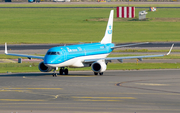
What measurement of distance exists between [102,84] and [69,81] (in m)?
4.87

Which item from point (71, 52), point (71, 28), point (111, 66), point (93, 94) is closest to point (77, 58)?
point (71, 52)

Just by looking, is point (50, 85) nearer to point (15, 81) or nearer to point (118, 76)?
point (15, 81)

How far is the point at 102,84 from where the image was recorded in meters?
44.2

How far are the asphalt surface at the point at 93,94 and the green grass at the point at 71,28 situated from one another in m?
60.7

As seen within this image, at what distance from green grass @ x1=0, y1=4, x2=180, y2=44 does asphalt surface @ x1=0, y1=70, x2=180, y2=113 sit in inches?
2391

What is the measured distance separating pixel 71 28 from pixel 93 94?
105743mm

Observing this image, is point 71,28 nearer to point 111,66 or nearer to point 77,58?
point 111,66

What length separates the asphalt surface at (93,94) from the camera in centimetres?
2961

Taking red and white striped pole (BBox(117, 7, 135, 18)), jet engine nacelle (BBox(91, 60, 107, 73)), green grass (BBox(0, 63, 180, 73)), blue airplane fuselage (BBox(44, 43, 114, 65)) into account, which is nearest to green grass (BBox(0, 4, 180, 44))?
red and white striped pole (BBox(117, 7, 135, 18))

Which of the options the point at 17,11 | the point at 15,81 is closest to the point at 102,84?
the point at 15,81

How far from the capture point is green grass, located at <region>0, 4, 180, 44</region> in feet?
380

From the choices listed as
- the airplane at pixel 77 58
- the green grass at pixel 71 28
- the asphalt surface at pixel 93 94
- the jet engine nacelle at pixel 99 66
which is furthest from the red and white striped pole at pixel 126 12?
the jet engine nacelle at pixel 99 66

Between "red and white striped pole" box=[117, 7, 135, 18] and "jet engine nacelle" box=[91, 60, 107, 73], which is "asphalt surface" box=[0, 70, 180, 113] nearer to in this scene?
"jet engine nacelle" box=[91, 60, 107, 73]

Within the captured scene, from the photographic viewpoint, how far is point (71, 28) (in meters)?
141
